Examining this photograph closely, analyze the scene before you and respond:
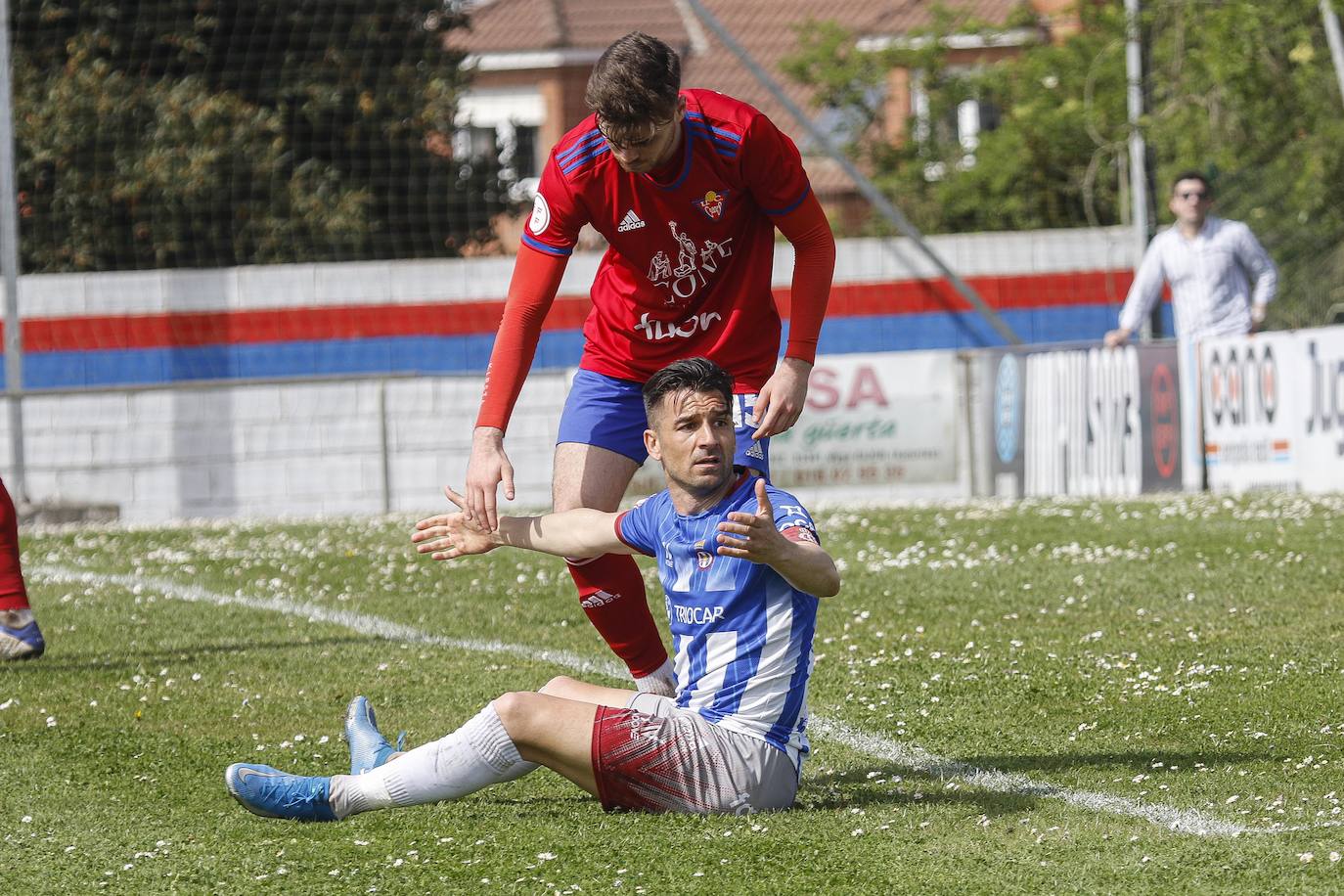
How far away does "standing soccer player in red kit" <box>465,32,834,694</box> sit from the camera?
5223 mm

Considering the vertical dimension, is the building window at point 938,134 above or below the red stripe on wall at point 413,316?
above

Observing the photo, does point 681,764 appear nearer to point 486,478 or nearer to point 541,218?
point 486,478

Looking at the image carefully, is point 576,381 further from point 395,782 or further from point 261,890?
point 261,890

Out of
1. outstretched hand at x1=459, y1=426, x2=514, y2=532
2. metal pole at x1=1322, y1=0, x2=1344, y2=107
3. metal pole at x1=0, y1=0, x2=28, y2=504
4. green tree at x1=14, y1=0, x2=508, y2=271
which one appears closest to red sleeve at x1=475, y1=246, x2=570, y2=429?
outstretched hand at x1=459, y1=426, x2=514, y2=532

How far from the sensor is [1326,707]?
19.5 feet

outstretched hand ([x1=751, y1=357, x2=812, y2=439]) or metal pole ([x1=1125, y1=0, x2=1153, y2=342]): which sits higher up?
metal pole ([x1=1125, y1=0, x2=1153, y2=342])

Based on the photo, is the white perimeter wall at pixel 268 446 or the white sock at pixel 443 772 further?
the white perimeter wall at pixel 268 446

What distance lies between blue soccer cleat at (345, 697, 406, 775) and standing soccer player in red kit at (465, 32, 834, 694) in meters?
0.70

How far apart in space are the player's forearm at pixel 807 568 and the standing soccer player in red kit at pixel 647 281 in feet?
2.27

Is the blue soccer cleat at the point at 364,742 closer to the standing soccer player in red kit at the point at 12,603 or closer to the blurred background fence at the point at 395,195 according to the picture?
the standing soccer player in red kit at the point at 12,603

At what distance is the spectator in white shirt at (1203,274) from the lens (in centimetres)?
1373

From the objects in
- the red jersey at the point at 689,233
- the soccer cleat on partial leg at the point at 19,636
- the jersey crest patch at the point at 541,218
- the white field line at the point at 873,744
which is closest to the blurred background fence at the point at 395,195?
the white field line at the point at 873,744

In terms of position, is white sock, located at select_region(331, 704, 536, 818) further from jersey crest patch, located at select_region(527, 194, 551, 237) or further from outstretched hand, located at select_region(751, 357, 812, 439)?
jersey crest patch, located at select_region(527, 194, 551, 237)

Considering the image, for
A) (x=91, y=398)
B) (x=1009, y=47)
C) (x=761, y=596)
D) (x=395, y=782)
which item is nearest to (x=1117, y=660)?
(x=761, y=596)
